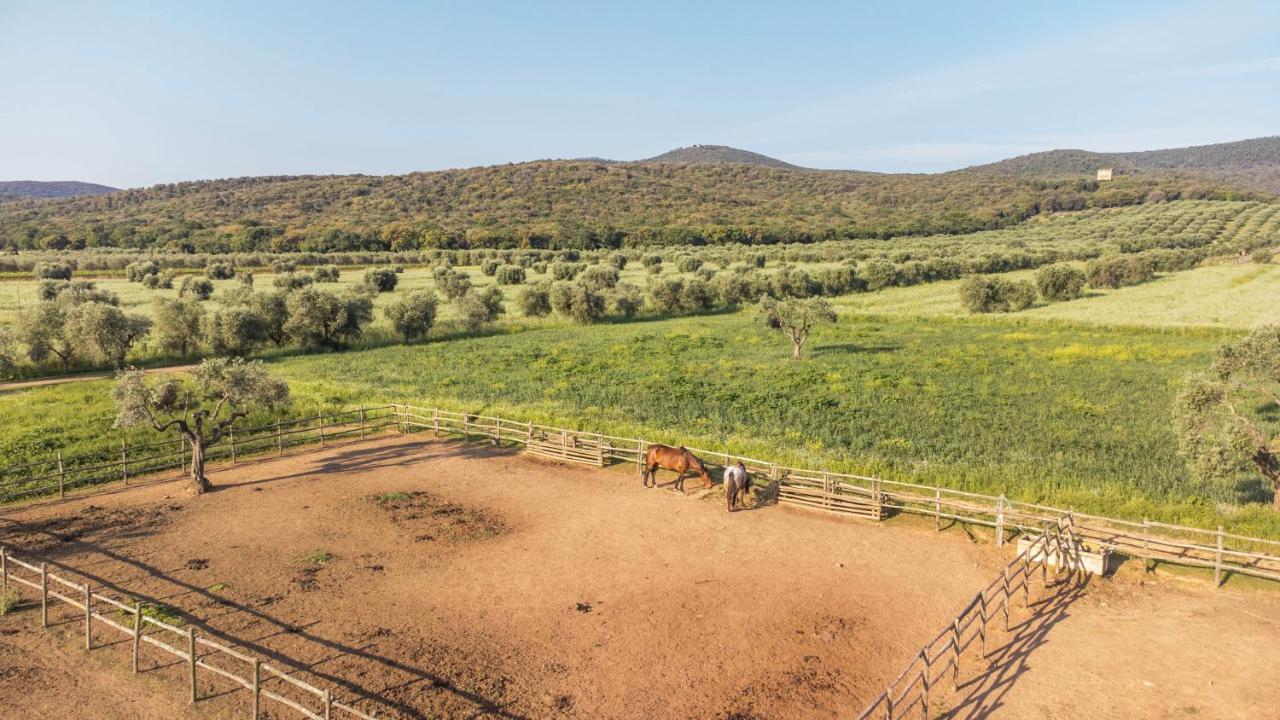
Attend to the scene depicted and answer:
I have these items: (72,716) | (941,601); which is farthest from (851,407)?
(72,716)

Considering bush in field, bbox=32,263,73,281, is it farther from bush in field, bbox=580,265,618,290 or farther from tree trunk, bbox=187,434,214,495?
tree trunk, bbox=187,434,214,495

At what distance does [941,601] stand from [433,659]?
10992 mm

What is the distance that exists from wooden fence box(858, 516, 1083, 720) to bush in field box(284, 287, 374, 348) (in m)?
50.4

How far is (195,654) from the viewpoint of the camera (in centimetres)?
1162

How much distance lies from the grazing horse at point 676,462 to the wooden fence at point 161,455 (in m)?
13.7

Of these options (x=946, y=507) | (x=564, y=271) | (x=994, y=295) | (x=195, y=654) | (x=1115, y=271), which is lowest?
(x=195, y=654)

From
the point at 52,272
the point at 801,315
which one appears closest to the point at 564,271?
the point at 801,315

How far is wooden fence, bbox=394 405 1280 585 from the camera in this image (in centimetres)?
1611

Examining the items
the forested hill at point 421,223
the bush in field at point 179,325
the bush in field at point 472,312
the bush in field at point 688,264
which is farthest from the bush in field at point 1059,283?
the forested hill at point 421,223

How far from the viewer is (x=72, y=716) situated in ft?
36.6

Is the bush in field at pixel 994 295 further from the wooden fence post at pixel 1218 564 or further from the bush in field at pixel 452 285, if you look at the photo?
the wooden fence post at pixel 1218 564

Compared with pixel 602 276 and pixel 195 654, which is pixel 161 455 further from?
pixel 602 276

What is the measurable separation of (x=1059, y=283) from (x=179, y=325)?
81.0 m

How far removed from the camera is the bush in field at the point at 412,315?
185ft
